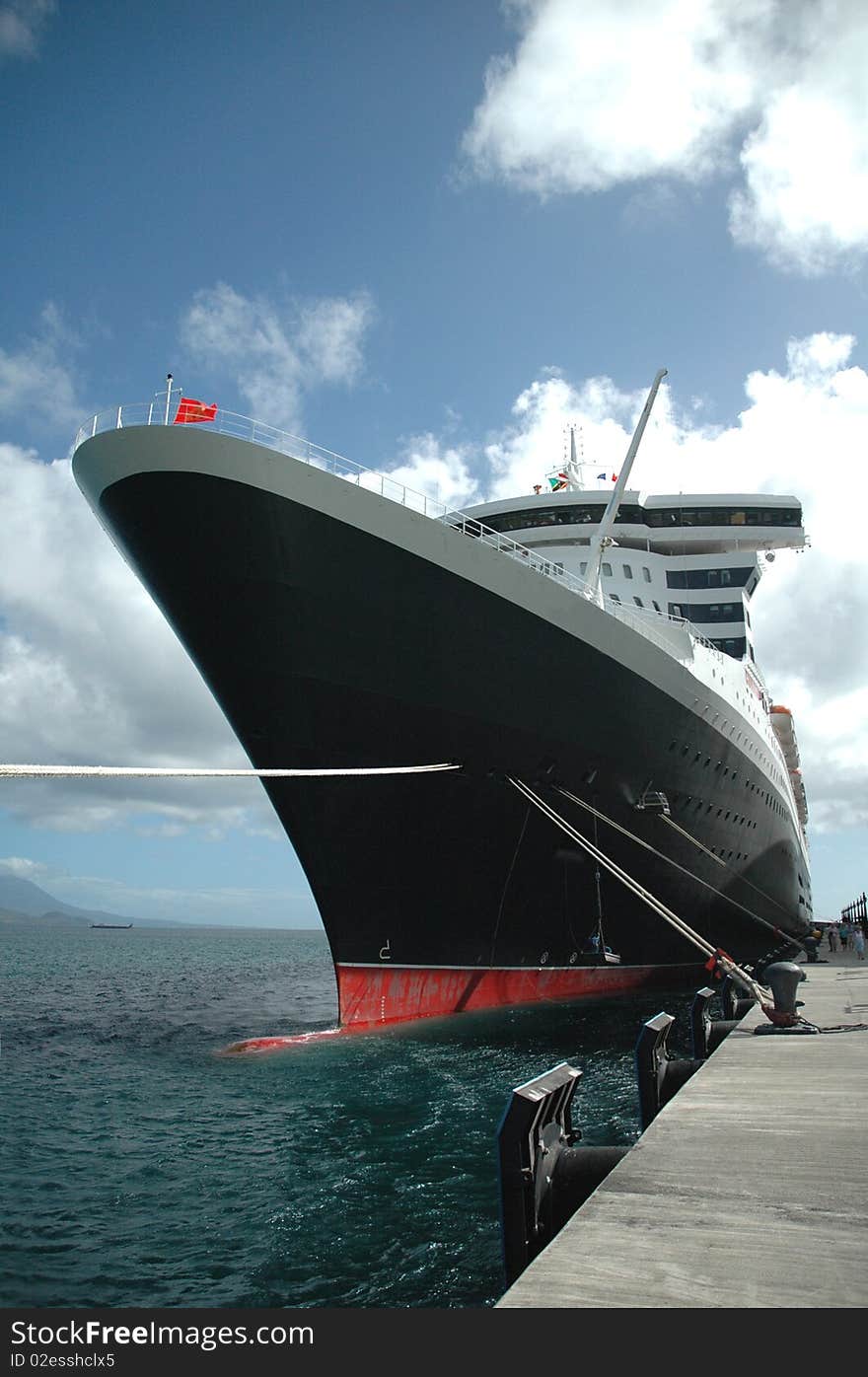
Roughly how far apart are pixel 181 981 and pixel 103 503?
93.6 feet

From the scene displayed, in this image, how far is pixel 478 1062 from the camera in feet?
38.4

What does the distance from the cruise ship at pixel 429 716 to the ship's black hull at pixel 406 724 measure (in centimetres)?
3

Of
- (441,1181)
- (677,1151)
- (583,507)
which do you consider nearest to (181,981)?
(583,507)

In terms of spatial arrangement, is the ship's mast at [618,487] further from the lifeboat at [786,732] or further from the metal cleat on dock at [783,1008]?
the lifeboat at [786,732]

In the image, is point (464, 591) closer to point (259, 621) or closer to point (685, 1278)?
point (259, 621)

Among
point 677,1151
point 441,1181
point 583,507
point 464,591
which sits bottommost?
point 441,1181

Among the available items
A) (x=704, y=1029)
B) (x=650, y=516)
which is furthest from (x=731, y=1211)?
(x=650, y=516)

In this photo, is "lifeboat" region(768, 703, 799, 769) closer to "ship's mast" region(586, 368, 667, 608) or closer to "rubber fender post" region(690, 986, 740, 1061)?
"ship's mast" region(586, 368, 667, 608)

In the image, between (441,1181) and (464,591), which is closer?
(441,1181)

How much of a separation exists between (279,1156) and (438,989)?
18.3ft

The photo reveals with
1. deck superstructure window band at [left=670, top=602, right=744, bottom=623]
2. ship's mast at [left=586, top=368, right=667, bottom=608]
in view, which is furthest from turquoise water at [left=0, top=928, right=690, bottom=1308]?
deck superstructure window band at [left=670, top=602, right=744, bottom=623]

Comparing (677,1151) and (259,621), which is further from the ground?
(259,621)

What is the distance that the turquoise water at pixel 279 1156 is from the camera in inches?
224

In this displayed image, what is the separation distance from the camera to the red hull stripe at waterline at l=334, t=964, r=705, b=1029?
13.2m
